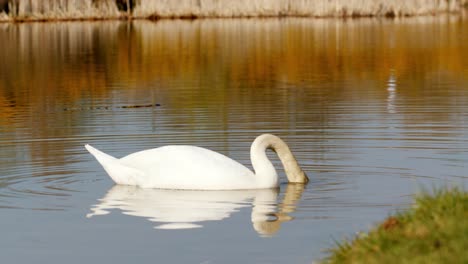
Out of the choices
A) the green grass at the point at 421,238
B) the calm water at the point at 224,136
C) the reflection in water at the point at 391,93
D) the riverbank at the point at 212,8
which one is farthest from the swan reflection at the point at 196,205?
the riverbank at the point at 212,8

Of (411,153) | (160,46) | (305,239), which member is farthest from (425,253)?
(160,46)

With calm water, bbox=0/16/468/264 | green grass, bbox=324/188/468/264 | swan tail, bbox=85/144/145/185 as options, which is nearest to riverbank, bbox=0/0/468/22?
calm water, bbox=0/16/468/264

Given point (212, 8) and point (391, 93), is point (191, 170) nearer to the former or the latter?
point (391, 93)

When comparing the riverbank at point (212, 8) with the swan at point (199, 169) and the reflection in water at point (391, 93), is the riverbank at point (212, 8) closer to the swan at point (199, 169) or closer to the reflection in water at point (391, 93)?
the reflection in water at point (391, 93)

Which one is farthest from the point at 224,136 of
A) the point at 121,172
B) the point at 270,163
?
the point at 270,163

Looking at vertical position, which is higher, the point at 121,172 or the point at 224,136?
the point at 121,172

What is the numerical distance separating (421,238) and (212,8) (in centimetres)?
3792

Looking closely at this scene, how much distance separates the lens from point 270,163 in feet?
36.5

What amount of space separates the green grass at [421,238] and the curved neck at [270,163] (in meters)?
3.58

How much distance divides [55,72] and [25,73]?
0.63 m

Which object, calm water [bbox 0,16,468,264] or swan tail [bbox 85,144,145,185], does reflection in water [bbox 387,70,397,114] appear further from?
swan tail [bbox 85,144,145,185]

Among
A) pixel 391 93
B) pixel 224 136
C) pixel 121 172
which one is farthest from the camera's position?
pixel 391 93

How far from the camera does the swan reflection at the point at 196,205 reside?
9406 millimetres

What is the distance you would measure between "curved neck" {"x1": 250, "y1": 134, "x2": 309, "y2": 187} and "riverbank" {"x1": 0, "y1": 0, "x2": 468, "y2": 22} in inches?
1278
